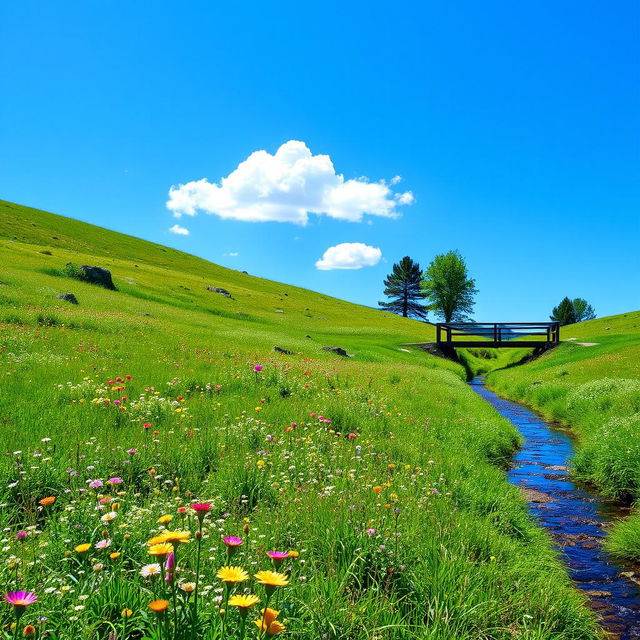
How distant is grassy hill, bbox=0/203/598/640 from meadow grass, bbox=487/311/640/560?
2.00 metres

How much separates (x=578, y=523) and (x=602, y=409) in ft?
32.3

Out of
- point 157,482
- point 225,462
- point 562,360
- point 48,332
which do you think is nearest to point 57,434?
point 157,482

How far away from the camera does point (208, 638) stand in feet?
8.45

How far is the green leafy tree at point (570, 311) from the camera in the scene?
127 meters

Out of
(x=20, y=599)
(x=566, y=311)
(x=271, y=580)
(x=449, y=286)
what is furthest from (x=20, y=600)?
(x=566, y=311)

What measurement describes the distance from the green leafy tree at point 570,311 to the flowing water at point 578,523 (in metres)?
122

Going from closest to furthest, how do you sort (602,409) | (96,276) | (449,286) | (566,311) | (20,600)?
(20,600)
(602,409)
(96,276)
(449,286)
(566,311)

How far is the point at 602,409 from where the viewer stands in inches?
639

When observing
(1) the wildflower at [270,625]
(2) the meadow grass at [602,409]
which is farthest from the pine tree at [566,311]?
(1) the wildflower at [270,625]

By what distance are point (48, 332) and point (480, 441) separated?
16.5 meters

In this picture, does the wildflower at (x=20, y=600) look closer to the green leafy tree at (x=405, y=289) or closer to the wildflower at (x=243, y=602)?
the wildflower at (x=243, y=602)

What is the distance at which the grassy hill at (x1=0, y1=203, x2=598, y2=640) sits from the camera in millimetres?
3131

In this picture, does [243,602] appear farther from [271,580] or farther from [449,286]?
[449,286]

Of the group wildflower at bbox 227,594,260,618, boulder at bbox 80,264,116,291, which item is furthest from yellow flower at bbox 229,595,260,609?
boulder at bbox 80,264,116,291
